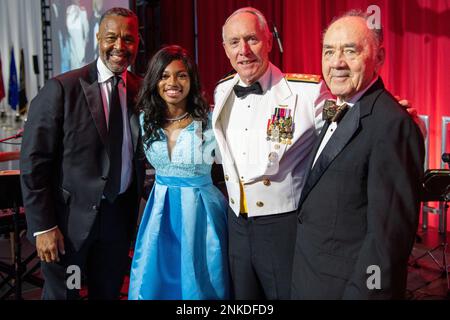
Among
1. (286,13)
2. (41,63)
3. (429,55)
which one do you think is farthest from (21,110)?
(429,55)

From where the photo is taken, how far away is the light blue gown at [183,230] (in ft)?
7.75

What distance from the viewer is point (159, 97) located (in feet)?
8.21

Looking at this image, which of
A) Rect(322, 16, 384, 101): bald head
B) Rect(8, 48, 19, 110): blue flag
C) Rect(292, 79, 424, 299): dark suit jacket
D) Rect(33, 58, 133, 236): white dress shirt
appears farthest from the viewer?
Rect(8, 48, 19, 110): blue flag

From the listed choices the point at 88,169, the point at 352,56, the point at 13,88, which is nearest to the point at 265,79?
the point at 352,56

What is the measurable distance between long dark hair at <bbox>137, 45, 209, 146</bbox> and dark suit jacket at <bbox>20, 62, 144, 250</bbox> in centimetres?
21

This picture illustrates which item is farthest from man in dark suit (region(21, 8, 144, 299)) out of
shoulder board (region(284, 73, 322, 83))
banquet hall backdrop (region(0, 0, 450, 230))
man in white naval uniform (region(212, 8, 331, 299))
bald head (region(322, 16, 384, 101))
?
banquet hall backdrop (region(0, 0, 450, 230))

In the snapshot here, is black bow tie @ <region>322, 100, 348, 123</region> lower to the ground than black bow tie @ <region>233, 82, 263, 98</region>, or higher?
lower

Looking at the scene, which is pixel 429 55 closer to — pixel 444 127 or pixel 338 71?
pixel 444 127

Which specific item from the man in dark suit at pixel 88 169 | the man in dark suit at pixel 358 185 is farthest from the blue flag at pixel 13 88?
the man in dark suit at pixel 358 185

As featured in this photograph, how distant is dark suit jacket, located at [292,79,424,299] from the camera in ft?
5.10

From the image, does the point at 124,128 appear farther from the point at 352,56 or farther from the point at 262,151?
the point at 352,56

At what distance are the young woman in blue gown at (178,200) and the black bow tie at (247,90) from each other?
0.27 meters

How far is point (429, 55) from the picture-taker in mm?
5242

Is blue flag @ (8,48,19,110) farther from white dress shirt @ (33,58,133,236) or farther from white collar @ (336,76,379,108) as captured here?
white collar @ (336,76,379,108)
